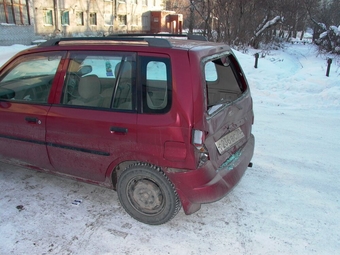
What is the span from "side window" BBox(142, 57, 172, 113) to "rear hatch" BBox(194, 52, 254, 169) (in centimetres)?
35

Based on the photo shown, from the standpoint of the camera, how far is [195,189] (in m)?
2.61

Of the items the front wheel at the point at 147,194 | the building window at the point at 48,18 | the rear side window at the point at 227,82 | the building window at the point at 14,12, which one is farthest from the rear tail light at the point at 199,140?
the building window at the point at 48,18

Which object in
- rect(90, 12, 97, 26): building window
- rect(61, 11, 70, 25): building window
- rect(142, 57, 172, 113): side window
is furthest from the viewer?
rect(90, 12, 97, 26): building window

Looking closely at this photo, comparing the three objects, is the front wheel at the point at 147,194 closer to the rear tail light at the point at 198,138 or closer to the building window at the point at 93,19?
the rear tail light at the point at 198,138

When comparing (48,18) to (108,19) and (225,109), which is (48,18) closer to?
(108,19)

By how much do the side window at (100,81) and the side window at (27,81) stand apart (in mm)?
251

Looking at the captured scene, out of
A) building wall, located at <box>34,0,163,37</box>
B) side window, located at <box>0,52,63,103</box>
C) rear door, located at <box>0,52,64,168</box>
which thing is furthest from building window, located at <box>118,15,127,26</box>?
rear door, located at <box>0,52,64,168</box>

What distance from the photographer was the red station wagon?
256 cm

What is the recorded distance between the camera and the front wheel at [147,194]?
275 centimetres

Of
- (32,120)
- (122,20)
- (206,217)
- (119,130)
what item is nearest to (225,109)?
(119,130)

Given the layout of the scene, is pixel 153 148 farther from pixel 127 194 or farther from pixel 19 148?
pixel 19 148

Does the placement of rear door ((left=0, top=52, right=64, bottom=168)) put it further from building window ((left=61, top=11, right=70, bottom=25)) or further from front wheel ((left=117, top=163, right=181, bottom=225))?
building window ((left=61, top=11, right=70, bottom=25))

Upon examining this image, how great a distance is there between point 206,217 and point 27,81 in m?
2.76

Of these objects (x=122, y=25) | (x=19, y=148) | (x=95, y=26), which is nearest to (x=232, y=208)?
(x=19, y=148)
